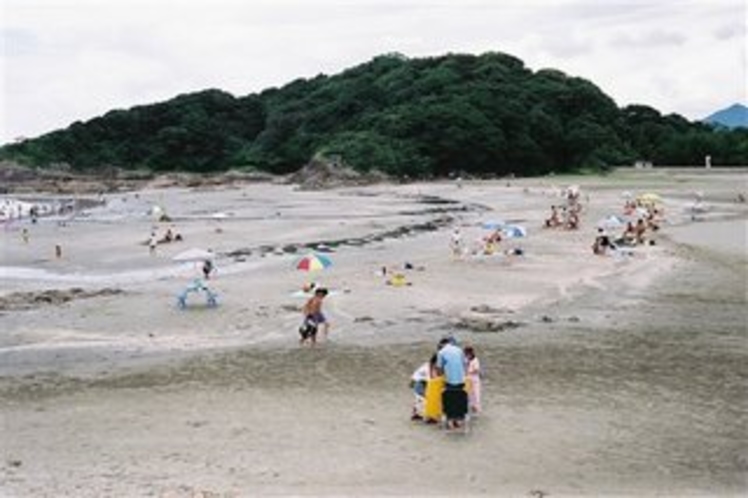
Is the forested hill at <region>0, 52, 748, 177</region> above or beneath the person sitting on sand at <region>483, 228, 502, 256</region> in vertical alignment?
above

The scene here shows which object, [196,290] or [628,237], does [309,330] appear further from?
[628,237]

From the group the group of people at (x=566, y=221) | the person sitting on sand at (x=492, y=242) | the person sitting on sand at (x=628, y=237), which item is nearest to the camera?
the person sitting on sand at (x=492, y=242)

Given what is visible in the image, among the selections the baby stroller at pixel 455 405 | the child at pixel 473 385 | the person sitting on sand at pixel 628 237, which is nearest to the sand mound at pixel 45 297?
the child at pixel 473 385

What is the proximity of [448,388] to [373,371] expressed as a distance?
4179 millimetres

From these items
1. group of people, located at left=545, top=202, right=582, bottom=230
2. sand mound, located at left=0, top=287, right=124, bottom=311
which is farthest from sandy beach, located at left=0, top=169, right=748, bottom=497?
group of people, located at left=545, top=202, right=582, bottom=230

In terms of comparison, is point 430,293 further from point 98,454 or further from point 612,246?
point 98,454

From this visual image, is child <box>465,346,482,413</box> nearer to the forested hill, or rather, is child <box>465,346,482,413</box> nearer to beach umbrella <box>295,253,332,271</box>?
beach umbrella <box>295,253,332,271</box>

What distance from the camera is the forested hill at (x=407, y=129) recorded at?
10381 centimetres

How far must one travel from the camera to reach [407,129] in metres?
107

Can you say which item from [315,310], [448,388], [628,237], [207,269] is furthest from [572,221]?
[448,388]

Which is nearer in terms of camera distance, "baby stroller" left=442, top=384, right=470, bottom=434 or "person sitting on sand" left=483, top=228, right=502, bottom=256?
"baby stroller" left=442, top=384, right=470, bottom=434

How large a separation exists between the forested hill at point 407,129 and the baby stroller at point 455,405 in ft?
290

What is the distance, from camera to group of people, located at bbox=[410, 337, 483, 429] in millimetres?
14469

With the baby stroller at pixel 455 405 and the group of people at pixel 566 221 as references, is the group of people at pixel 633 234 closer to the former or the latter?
the group of people at pixel 566 221
